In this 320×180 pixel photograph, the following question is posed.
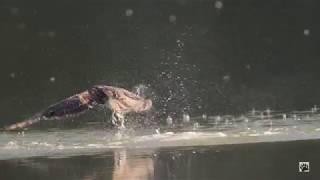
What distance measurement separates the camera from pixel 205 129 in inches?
290

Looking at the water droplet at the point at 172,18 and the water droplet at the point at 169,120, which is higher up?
the water droplet at the point at 172,18

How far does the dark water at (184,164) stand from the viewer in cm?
600

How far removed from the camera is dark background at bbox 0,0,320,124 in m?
Result: 8.12

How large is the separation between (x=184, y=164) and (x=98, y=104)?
1.84 metres

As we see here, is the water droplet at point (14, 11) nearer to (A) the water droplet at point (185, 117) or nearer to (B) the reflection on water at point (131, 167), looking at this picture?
(A) the water droplet at point (185, 117)

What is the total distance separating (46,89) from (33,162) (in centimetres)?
188

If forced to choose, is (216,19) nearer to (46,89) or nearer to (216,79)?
(216,79)

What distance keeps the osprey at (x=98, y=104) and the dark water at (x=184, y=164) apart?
3.30 feet

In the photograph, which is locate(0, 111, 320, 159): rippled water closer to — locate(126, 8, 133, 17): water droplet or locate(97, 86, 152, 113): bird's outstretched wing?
locate(97, 86, 152, 113): bird's outstretched wing

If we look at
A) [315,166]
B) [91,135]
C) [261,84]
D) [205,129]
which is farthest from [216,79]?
[315,166]

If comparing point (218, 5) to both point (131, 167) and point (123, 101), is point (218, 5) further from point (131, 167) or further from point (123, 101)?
point (131, 167)

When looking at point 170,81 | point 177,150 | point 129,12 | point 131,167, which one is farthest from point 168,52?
point 131,167

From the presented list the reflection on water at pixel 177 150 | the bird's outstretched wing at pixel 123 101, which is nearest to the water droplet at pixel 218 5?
the reflection on water at pixel 177 150

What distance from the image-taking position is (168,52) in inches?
350
